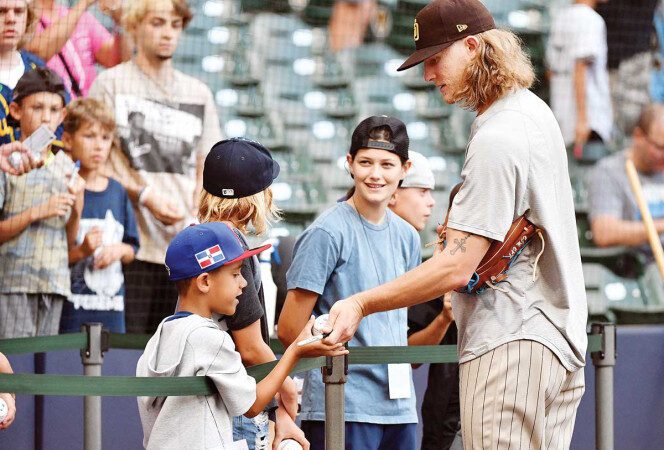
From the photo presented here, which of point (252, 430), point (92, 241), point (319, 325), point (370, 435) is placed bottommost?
point (370, 435)

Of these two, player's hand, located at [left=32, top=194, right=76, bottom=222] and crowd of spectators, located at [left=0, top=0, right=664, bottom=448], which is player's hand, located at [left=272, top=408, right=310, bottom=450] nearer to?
crowd of spectators, located at [left=0, top=0, right=664, bottom=448]

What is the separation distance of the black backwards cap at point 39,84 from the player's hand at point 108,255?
2.37 ft

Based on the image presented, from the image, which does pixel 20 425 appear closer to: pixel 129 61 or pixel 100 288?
pixel 100 288

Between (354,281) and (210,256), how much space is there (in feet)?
2.72

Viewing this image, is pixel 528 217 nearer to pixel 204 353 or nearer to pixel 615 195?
pixel 204 353

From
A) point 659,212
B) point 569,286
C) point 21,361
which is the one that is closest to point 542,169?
point 569,286

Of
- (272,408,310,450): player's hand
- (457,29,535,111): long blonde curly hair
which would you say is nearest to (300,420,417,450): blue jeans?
(272,408,310,450): player's hand

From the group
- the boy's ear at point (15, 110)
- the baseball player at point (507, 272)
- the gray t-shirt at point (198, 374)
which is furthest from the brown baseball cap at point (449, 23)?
the boy's ear at point (15, 110)

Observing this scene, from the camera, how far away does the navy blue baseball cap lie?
308cm

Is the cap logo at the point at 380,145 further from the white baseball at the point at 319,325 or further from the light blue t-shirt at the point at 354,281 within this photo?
the white baseball at the point at 319,325

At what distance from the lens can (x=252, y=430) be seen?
2.96 m

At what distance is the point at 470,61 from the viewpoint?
271 cm

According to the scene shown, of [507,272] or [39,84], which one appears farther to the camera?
[39,84]

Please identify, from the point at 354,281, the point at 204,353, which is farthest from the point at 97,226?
the point at 204,353
